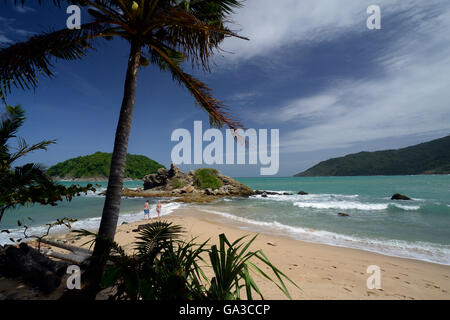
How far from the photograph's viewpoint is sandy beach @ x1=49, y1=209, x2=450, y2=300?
4.40 meters

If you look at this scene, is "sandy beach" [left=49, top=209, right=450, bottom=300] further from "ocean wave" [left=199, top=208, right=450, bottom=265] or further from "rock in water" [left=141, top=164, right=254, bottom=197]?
"rock in water" [left=141, top=164, right=254, bottom=197]

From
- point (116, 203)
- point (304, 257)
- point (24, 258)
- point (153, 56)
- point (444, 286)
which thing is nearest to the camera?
point (116, 203)

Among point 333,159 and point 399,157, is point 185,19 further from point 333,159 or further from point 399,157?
point 333,159

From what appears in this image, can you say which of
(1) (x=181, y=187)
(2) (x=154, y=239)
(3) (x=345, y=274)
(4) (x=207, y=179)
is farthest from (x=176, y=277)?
(1) (x=181, y=187)

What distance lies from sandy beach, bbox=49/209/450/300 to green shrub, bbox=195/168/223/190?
33.3 metres

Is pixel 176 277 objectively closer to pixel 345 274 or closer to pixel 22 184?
pixel 22 184

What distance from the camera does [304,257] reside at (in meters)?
6.73

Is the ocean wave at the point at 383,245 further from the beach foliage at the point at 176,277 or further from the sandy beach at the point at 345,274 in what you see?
the beach foliage at the point at 176,277

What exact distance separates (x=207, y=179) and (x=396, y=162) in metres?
160

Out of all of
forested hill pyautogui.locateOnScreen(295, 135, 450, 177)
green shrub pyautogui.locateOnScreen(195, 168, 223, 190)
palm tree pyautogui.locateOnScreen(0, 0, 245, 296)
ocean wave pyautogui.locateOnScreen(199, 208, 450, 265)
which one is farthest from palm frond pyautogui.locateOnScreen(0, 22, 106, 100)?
forested hill pyautogui.locateOnScreen(295, 135, 450, 177)

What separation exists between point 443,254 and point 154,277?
11313 millimetres

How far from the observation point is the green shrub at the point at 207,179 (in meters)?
41.6

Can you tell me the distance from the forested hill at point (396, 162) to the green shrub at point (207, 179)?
139459mm

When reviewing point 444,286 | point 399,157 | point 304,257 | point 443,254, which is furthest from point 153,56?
point 399,157
